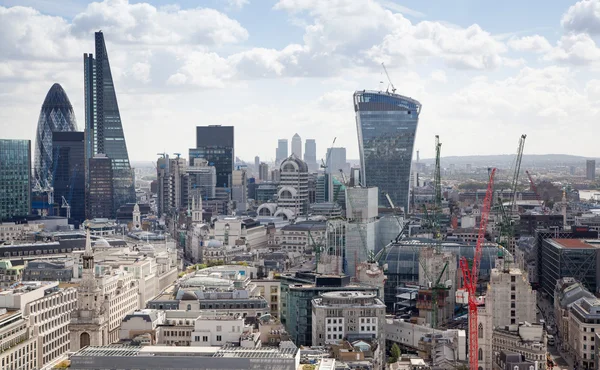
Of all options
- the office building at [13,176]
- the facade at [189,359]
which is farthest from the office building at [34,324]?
the office building at [13,176]

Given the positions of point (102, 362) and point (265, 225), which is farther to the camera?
point (265, 225)

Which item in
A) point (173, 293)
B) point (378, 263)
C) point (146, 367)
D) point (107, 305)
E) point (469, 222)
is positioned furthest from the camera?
point (469, 222)

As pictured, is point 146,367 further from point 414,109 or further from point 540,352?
point 414,109

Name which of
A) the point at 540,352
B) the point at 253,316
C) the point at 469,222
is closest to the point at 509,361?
the point at 540,352

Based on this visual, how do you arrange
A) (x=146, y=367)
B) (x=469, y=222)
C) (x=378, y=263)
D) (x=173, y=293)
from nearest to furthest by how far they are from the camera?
(x=146, y=367), (x=173, y=293), (x=378, y=263), (x=469, y=222)

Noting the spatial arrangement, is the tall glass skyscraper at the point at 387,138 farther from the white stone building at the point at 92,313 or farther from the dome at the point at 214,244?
the white stone building at the point at 92,313

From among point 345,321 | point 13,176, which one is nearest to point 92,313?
point 345,321

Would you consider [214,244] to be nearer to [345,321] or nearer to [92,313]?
[345,321]
